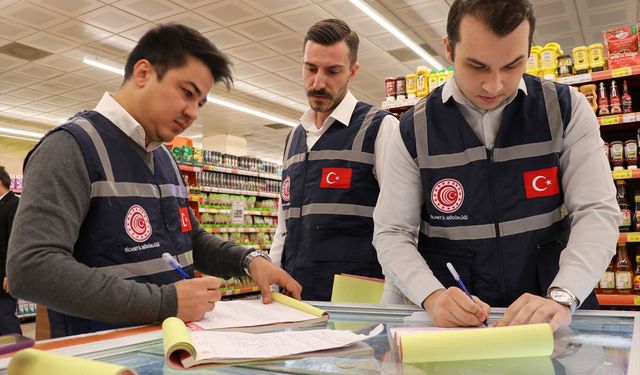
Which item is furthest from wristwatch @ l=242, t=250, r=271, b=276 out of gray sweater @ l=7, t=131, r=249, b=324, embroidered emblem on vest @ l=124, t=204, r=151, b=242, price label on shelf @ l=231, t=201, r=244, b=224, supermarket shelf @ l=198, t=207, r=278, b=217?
price label on shelf @ l=231, t=201, r=244, b=224

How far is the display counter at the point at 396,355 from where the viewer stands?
790mm

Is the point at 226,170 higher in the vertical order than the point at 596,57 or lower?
lower

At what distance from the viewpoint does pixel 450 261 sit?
1.49 m

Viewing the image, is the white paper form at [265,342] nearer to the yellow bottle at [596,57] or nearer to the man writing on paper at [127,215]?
the man writing on paper at [127,215]

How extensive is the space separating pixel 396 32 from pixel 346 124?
607cm

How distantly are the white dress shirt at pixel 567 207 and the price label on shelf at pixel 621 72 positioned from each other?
288cm

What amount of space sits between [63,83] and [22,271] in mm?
10153

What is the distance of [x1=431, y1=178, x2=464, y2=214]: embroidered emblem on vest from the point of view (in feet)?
4.90

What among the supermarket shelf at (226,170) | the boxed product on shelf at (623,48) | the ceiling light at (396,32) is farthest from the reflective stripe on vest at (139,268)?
the ceiling light at (396,32)

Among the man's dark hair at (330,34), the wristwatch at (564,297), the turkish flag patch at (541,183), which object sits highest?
the man's dark hair at (330,34)

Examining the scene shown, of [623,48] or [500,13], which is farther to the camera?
[623,48]

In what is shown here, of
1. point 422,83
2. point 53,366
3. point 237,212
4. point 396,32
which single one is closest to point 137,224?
point 53,366

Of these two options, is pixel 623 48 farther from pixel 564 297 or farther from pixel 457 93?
pixel 564 297

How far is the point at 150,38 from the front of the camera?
170 centimetres
